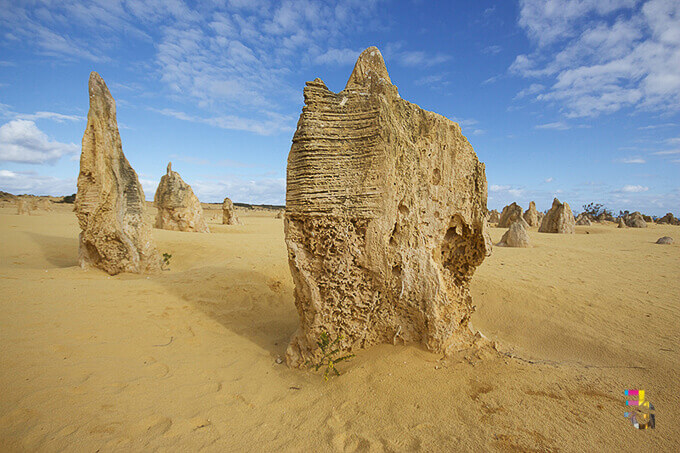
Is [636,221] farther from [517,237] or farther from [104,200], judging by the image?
[104,200]

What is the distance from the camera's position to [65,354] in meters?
3.16

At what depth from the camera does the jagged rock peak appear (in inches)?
146

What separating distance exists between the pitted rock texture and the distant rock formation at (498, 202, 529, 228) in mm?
20253

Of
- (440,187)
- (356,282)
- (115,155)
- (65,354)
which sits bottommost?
(65,354)

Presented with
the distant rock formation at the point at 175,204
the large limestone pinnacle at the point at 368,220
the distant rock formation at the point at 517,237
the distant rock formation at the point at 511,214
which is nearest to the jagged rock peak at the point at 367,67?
the large limestone pinnacle at the point at 368,220

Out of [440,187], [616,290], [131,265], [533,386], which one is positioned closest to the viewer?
[533,386]

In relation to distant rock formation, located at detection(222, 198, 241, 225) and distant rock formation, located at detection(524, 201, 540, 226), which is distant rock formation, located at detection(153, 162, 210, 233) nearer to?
distant rock formation, located at detection(222, 198, 241, 225)

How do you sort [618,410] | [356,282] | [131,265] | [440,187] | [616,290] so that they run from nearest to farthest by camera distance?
[618,410]
[356,282]
[440,187]
[616,290]
[131,265]

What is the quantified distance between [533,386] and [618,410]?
570 millimetres

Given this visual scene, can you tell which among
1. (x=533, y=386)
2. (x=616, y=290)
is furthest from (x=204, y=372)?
(x=616, y=290)

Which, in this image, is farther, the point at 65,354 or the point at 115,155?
the point at 115,155

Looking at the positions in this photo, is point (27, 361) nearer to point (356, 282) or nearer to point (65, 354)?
point (65, 354)

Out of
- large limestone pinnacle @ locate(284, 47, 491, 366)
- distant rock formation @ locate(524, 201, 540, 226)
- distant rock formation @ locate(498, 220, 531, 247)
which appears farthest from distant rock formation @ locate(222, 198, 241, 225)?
distant rock formation @ locate(524, 201, 540, 226)

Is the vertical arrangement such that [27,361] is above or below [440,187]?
below
